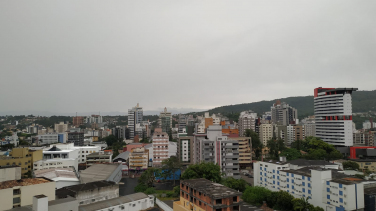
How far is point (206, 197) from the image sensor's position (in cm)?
1275

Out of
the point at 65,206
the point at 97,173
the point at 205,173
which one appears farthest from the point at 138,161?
the point at 65,206

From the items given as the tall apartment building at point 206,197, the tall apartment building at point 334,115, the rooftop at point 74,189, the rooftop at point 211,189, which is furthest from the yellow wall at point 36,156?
the tall apartment building at point 334,115

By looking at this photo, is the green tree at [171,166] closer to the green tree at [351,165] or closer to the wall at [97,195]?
the wall at [97,195]

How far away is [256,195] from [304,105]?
381 feet

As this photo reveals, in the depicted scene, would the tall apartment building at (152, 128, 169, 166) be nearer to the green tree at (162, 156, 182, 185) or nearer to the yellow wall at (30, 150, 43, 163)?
the green tree at (162, 156, 182, 185)

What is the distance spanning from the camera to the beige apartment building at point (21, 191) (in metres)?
12.7

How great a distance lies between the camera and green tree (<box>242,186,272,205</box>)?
18.2 metres

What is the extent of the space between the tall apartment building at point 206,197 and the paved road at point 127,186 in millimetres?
7820

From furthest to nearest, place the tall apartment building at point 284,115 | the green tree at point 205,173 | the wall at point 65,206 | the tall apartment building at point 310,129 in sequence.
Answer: the tall apartment building at point 284,115 < the tall apartment building at point 310,129 < the green tree at point 205,173 < the wall at point 65,206

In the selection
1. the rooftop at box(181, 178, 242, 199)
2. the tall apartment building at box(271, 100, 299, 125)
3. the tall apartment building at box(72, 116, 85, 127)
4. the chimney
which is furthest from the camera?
the tall apartment building at box(72, 116, 85, 127)

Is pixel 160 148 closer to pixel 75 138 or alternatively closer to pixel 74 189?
pixel 74 189

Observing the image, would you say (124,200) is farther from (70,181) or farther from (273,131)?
(273,131)

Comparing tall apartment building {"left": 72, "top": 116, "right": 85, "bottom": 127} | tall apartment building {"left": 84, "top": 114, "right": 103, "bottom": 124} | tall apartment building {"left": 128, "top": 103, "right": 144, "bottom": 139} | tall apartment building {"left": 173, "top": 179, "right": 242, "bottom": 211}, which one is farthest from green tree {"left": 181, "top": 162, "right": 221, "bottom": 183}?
tall apartment building {"left": 84, "top": 114, "right": 103, "bottom": 124}

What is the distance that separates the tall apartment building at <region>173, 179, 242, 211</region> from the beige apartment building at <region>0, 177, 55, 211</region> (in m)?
7.96
